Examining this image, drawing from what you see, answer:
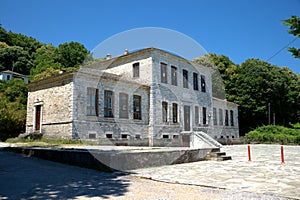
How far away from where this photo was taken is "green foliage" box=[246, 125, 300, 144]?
81.5ft

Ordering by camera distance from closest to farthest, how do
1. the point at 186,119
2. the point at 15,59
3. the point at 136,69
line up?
the point at 136,69
the point at 186,119
the point at 15,59

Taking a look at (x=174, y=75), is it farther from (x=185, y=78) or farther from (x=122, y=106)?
(x=122, y=106)

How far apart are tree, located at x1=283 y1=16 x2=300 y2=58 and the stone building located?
773 centimetres

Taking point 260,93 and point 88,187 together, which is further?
point 260,93

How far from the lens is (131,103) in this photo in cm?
1669

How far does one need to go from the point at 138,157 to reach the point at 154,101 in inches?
408

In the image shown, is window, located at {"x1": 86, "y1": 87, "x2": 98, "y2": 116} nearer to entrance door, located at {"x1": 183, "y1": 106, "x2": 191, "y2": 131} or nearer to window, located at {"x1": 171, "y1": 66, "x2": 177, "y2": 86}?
window, located at {"x1": 171, "y1": 66, "x2": 177, "y2": 86}

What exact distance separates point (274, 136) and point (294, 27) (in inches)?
851

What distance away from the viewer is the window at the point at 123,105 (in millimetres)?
16016

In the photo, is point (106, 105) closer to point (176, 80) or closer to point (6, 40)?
point (176, 80)

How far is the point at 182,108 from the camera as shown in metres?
19.4

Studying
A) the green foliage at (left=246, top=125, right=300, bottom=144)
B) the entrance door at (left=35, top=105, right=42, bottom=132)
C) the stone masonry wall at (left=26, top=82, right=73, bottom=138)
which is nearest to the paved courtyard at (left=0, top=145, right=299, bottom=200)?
the stone masonry wall at (left=26, top=82, right=73, bottom=138)

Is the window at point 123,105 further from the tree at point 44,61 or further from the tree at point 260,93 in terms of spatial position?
the tree at point 260,93

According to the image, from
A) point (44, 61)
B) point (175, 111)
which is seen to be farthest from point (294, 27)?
point (44, 61)
